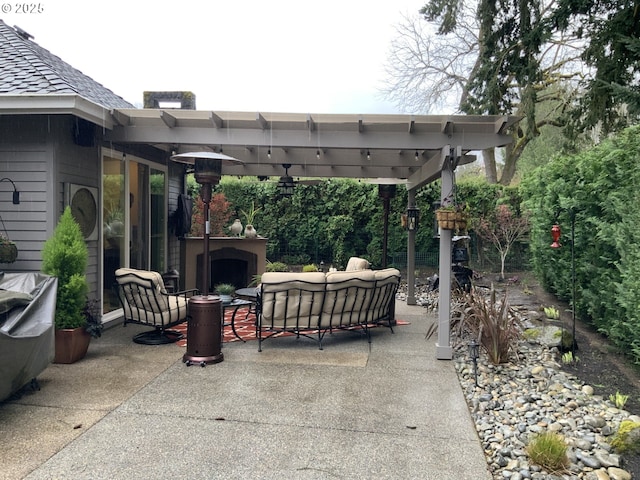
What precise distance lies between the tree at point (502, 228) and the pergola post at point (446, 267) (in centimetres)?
624

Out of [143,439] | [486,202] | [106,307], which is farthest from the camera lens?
[486,202]

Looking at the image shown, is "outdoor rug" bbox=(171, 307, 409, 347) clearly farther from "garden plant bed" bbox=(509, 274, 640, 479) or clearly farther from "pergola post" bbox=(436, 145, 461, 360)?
"garden plant bed" bbox=(509, 274, 640, 479)

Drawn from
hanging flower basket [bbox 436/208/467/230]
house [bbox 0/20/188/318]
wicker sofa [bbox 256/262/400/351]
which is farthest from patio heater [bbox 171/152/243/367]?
hanging flower basket [bbox 436/208/467/230]

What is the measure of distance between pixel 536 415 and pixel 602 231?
2.39 meters

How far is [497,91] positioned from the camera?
6.66 meters

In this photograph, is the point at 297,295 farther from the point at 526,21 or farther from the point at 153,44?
the point at 153,44

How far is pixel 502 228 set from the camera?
37.1 feet

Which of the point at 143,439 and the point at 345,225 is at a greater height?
the point at 345,225

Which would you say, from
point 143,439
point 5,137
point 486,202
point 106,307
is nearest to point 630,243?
point 143,439

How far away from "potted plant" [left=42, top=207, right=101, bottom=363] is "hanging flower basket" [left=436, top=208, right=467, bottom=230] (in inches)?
144

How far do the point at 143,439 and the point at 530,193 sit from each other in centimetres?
888

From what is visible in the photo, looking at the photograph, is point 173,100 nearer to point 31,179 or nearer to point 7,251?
point 31,179

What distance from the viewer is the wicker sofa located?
5406 mm
